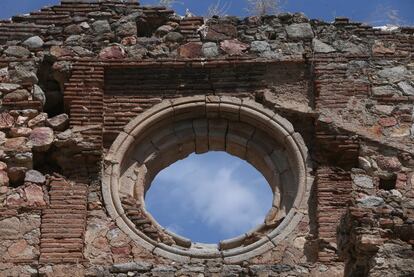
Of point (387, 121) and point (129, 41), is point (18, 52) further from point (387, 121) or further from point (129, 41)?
point (387, 121)

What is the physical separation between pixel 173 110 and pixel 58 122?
1355 millimetres

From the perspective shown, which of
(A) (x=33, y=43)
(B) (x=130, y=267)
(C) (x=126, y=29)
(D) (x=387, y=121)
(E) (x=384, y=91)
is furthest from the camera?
(C) (x=126, y=29)

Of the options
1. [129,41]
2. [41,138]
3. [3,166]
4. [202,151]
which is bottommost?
[3,166]

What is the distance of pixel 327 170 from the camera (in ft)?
51.0

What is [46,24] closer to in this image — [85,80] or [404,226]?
[85,80]

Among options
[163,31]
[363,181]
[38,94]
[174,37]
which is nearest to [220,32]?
[174,37]

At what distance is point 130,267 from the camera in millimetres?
14688

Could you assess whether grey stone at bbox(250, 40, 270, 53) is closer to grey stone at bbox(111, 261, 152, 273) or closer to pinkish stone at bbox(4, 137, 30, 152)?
pinkish stone at bbox(4, 137, 30, 152)

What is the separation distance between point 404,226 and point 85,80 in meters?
5.57

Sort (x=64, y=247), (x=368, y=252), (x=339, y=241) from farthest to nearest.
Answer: (x=64, y=247)
(x=339, y=241)
(x=368, y=252)

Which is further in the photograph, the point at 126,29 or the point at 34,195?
the point at 126,29

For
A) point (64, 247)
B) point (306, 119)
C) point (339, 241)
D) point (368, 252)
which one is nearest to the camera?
point (368, 252)

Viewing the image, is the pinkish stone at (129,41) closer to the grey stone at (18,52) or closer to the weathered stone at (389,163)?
the grey stone at (18,52)

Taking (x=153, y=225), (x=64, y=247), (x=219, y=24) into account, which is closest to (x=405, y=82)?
(x=219, y=24)
